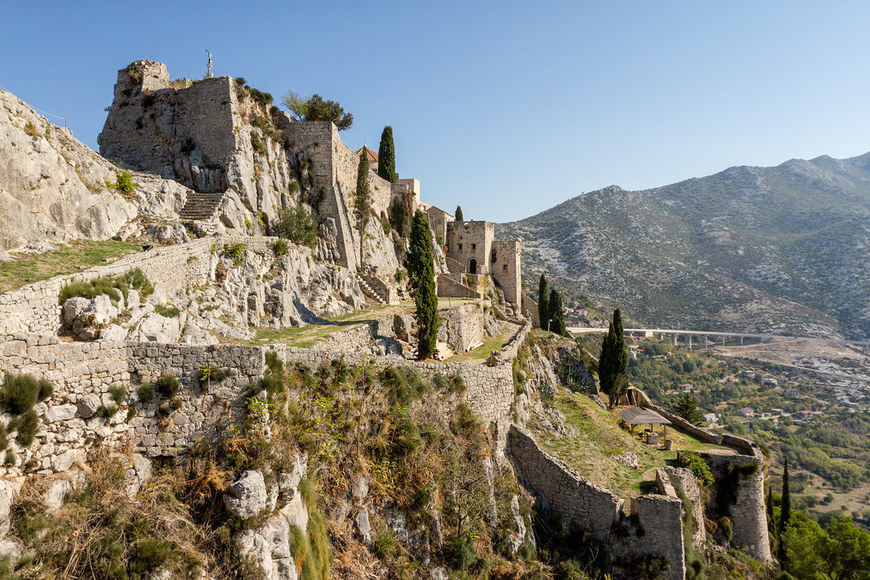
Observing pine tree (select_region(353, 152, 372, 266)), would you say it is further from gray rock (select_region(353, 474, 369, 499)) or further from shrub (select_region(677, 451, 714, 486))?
gray rock (select_region(353, 474, 369, 499))

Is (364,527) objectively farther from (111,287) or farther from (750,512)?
(750,512)

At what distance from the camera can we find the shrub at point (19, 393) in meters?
7.34

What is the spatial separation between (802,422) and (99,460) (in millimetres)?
88374

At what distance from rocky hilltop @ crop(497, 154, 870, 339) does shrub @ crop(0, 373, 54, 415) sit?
91.2 metres

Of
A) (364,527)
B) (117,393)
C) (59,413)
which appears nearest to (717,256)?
(364,527)

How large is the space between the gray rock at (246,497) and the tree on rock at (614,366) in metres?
27.6

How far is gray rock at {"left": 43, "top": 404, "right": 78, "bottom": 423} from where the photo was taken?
7.80 meters

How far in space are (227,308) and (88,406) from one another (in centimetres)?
915

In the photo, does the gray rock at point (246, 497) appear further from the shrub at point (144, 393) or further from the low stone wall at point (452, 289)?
the low stone wall at point (452, 289)

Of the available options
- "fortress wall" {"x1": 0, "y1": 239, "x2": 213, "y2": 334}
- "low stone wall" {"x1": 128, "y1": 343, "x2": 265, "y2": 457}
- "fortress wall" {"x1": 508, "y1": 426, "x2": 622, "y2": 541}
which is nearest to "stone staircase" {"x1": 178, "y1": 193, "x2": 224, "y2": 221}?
"fortress wall" {"x1": 0, "y1": 239, "x2": 213, "y2": 334}

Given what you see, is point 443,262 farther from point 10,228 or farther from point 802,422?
point 802,422

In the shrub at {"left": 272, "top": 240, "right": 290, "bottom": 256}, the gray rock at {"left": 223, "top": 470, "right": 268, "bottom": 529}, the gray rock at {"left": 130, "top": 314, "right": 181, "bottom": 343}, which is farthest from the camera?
the shrub at {"left": 272, "top": 240, "right": 290, "bottom": 256}

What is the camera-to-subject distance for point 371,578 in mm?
10391

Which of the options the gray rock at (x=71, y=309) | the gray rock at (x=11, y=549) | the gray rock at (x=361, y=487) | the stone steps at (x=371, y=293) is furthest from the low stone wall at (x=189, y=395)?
the stone steps at (x=371, y=293)
